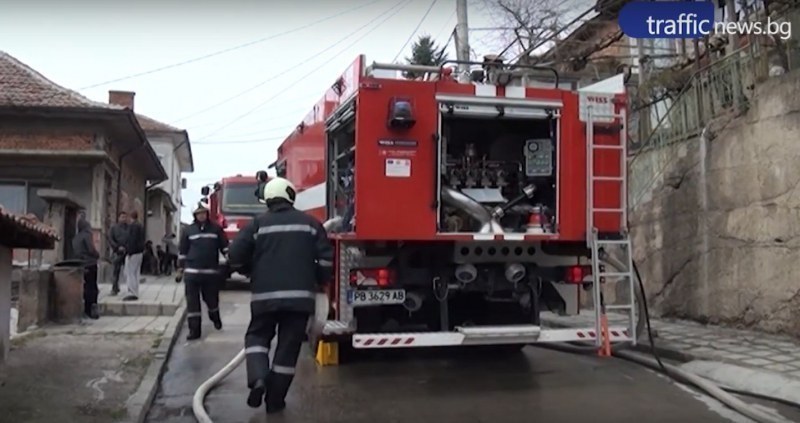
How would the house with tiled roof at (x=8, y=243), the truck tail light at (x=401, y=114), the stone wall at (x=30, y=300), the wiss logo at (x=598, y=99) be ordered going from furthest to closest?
1. the stone wall at (x=30, y=300)
2. the wiss logo at (x=598, y=99)
3. the truck tail light at (x=401, y=114)
4. the house with tiled roof at (x=8, y=243)

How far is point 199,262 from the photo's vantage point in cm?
943

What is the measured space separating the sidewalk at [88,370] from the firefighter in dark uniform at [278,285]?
Answer: 96cm

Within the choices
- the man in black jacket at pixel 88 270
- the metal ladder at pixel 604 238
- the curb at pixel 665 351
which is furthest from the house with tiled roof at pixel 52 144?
the curb at pixel 665 351

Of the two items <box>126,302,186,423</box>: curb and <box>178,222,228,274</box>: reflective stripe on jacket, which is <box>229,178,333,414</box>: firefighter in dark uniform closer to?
<box>126,302,186,423</box>: curb

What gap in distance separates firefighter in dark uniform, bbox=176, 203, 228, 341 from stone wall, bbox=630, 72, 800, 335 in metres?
6.36

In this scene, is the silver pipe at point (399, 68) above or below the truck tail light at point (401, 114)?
above

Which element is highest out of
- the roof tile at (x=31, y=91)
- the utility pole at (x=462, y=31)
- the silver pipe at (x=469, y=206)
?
the utility pole at (x=462, y=31)

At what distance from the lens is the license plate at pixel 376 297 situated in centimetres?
708

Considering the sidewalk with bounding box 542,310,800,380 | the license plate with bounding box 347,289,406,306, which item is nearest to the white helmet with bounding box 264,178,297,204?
the license plate with bounding box 347,289,406,306

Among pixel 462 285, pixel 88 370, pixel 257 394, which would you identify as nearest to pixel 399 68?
pixel 462 285

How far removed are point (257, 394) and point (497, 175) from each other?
3.45 metres

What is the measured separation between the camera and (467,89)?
7.05 meters

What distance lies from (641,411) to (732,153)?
4.88 metres

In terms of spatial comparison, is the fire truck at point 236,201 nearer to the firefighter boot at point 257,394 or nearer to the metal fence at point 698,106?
the metal fence at point 698,106
